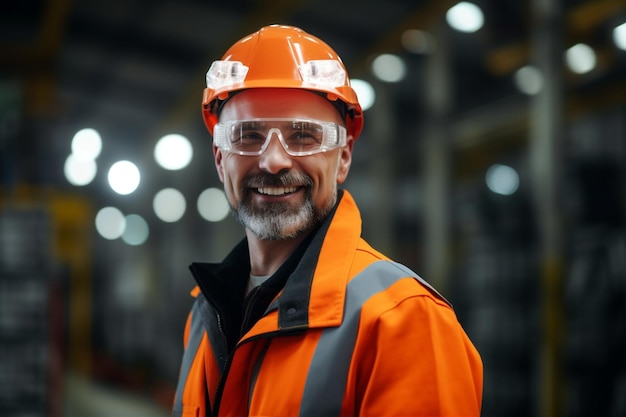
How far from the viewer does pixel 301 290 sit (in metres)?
1.63

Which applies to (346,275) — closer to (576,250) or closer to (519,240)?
(576,250)

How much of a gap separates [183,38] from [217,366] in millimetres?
8915

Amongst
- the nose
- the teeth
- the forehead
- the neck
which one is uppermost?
the forehead

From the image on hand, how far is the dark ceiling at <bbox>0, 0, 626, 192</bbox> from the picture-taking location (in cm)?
708

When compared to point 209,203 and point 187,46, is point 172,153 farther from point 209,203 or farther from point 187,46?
point 209,203

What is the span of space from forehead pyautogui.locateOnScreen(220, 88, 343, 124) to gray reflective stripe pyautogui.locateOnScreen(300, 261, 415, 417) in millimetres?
517

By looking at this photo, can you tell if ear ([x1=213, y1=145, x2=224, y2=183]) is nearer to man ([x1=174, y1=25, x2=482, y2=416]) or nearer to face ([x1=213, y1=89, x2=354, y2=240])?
man ([x1=174, y1=25, x2=482, y2=416])

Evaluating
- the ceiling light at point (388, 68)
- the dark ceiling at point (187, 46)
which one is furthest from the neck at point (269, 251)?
the ceiling light at point (388, 68)

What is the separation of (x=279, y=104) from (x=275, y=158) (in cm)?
15

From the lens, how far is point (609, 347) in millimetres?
6246

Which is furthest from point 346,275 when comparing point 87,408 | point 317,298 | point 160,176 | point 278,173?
point 160,176

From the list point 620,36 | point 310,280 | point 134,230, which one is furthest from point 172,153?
point 134,230

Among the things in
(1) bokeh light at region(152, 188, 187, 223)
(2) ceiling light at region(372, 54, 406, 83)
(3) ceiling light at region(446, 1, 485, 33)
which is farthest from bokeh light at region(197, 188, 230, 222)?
(3) ceiling light at region(446, 1, 485, 33)

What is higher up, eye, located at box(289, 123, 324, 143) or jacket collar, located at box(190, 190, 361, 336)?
eye, located at box(289, 123, 324, 143)
